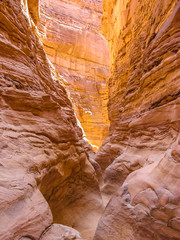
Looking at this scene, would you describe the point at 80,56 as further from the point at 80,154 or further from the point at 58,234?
the point at 58,234

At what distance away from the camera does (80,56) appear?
22.0 meters

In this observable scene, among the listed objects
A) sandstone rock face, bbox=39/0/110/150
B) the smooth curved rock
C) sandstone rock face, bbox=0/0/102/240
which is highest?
sandstone rock face, bbox=39/0/110/150

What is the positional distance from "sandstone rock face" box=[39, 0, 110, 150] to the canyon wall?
13033 millimetres

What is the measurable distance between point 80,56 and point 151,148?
68.7 feet

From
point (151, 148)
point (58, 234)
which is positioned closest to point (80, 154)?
point (151, 148)

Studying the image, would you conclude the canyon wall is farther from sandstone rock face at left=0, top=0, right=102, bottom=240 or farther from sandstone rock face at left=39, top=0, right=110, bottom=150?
sandstone rock face at left=39, top=0, right=110, bottom=150

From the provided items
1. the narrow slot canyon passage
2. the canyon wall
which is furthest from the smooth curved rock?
the canyon wall

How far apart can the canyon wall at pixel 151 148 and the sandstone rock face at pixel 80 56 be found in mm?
13033

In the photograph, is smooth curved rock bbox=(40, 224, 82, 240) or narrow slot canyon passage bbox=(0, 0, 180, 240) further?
narrow slot canyon passage bbox=(0, 0, 180, 240)

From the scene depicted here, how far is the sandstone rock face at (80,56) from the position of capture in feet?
65.9

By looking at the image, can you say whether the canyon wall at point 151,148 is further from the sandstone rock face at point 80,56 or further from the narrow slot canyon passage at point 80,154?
the sandstone rock face at point 80,56

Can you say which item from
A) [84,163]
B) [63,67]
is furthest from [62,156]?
[63,67]

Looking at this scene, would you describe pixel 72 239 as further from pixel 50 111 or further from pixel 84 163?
pixel 84 163

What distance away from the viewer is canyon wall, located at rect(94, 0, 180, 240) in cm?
213
